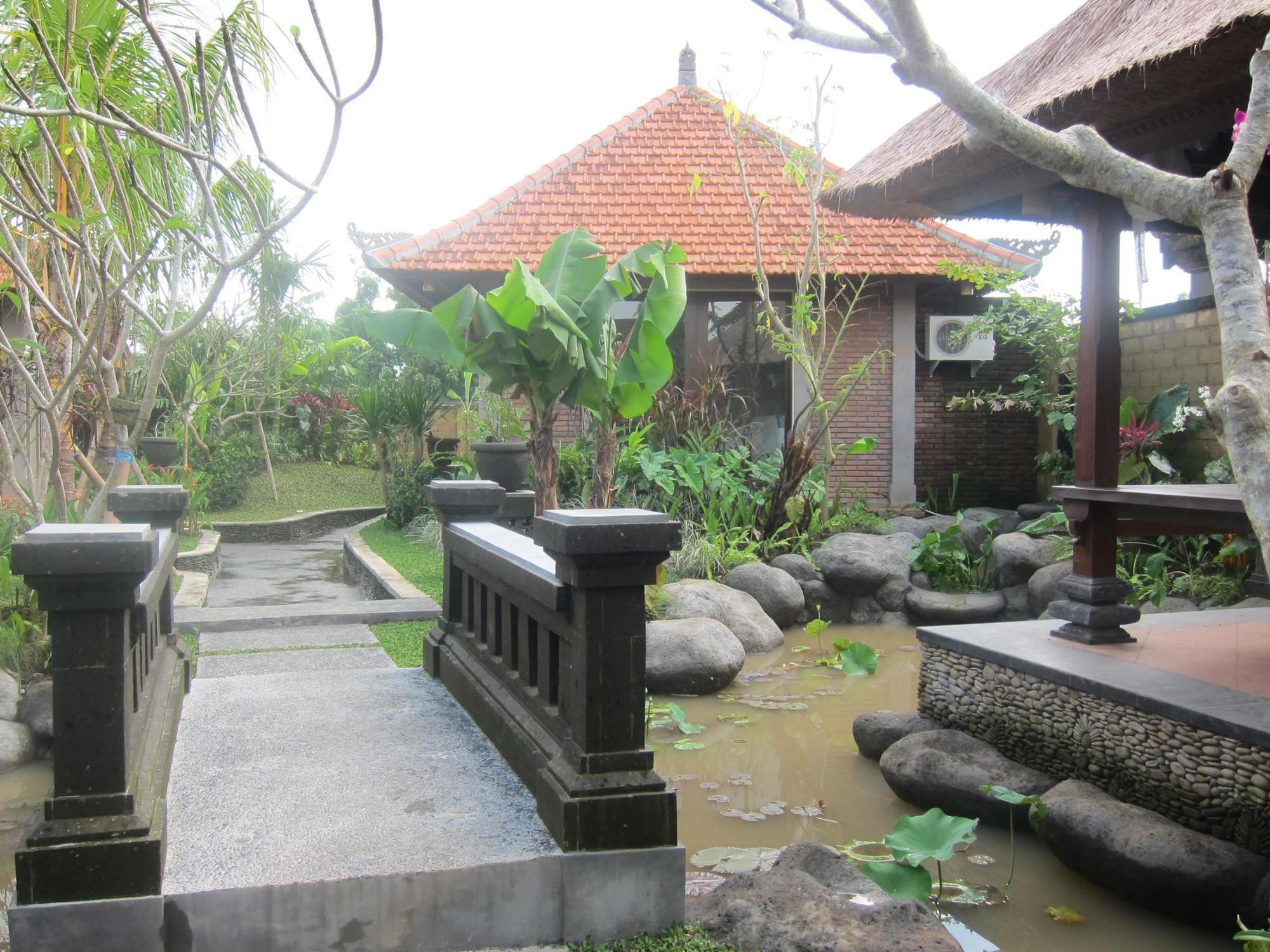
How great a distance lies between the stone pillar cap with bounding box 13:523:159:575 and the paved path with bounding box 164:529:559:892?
770 mm

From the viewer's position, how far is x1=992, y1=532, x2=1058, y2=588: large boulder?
350 inches

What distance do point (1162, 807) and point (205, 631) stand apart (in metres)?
5.85

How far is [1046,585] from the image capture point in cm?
828

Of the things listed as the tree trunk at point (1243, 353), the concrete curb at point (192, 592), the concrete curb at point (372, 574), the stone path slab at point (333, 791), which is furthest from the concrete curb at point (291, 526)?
the tree trunk at point (1243, 353)

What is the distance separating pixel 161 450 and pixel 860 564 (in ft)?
27.7

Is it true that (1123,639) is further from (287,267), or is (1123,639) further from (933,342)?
(287,267)

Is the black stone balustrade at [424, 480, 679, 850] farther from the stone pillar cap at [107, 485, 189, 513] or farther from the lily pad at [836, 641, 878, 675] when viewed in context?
the lily pad at [836, 641, 878, 675]

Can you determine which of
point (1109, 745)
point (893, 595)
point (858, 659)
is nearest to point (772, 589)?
point (893, 595)

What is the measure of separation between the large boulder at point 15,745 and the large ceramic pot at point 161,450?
315 inches

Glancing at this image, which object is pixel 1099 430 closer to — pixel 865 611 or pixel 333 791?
pixel 333 791

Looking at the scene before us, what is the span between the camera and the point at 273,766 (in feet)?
11.4

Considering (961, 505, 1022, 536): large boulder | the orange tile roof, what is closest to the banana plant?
(961, 505, 1022, 536): large boulder

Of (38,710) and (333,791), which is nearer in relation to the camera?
(333,791)

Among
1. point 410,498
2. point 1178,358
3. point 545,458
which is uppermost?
point 1178,358
